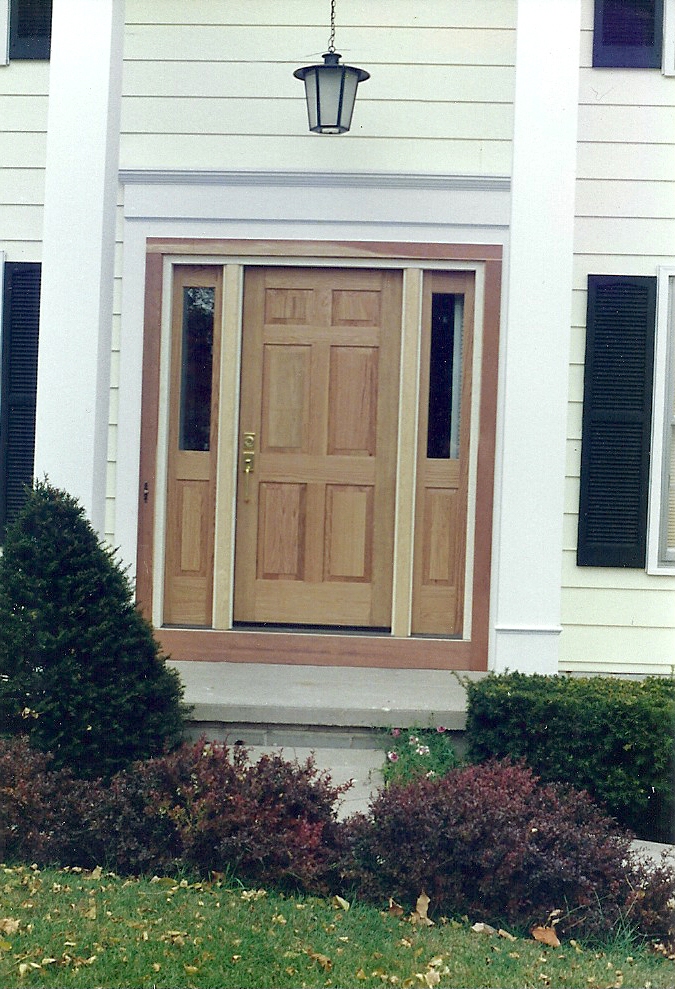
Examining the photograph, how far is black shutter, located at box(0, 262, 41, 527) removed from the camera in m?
6.54

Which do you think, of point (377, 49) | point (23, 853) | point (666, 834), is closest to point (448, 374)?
point (377, 49)

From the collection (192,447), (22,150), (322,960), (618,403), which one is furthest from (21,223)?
(322,960)

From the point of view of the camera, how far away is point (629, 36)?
6363 mm

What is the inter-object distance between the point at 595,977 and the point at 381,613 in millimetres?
3244

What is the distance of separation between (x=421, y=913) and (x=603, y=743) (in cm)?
120

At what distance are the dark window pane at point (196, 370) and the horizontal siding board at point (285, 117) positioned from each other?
95cm

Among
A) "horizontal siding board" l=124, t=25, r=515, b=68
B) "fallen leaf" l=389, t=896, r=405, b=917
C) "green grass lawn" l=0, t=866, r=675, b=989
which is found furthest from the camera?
"horizontal siding board" l=124, t=25, r=515, b=68

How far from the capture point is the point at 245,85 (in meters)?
6.45

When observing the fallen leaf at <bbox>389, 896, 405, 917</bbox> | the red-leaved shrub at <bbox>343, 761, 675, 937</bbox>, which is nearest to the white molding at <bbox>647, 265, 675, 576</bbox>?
the red-leaved shrub at <bbox>343, 761, 675, 937</bbox>

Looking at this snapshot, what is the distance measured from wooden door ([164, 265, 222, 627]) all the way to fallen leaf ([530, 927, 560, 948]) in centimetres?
321

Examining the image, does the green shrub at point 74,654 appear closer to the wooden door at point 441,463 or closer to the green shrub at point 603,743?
the green shrub at point 603,743

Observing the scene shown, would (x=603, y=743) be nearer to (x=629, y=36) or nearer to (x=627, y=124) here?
(x=627, y=124)

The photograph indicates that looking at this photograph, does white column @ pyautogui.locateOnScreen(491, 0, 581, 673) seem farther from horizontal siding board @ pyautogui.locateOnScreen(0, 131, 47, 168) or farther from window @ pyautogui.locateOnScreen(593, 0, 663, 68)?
horizontal siding board @ pyautogui.locateOnScreen(0, 131, 47, 168)

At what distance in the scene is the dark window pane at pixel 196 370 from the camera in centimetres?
659
